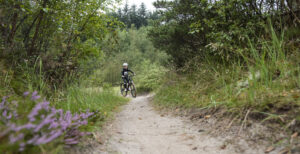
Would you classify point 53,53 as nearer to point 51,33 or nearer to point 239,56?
point 51,33

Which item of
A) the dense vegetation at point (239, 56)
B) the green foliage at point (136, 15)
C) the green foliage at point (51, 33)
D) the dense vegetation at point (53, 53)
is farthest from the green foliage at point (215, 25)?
the green foliage at point (136, 15)

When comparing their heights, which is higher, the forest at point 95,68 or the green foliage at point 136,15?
the green foliage at point 136,15

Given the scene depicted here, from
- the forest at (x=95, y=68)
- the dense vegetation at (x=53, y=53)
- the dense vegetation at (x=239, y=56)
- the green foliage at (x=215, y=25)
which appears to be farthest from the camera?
the green foliage at (x=215, y=25)

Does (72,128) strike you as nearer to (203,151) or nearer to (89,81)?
(203,151)

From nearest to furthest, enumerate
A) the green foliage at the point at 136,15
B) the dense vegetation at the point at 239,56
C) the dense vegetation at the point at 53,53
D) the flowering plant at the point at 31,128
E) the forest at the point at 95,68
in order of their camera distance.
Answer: the flowering plant at the point at 31,128 < the forest at the point at 95,68 < the dense vegetation at the point at 239,56 < the dense vegetation at the point at 53,53 < the green foliage at the point at 136,15

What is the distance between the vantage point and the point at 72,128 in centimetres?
151

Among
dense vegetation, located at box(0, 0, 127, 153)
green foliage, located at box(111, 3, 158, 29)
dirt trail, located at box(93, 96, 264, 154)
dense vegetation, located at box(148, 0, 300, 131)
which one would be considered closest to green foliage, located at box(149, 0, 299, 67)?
dense vegetation, located at box(148, 0, 300, 131)

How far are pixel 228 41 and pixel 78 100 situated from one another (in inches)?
137

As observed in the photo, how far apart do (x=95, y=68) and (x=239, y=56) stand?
12.4 feet

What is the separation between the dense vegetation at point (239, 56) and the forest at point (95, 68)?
2 centimetres

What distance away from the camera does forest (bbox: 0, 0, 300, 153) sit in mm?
1494

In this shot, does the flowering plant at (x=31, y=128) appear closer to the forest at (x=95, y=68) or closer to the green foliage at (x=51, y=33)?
the forest at (x=95, y=68)

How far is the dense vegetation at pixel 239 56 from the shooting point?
206 cm

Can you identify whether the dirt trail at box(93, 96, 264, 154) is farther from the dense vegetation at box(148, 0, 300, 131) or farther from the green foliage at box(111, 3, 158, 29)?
the green foliage at box(111, 3, 158, 29)
